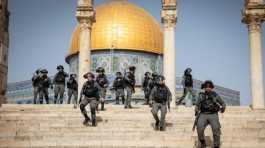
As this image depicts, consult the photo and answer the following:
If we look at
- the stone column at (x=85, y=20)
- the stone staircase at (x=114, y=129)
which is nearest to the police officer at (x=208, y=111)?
the stone staircase at (x=114, y=129)

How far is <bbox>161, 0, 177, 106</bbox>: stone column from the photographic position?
19672 millimetres

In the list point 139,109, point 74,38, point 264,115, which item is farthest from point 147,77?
point 74,38

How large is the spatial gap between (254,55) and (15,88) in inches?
1130

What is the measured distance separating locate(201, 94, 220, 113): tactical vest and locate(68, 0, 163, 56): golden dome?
99.3ft

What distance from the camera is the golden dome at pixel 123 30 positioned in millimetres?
42469

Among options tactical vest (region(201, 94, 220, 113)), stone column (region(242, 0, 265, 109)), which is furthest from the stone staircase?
stone column (region(242, 0, 265, 109))

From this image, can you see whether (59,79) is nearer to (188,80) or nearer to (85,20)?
(85,20)

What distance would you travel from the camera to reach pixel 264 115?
16.7 m

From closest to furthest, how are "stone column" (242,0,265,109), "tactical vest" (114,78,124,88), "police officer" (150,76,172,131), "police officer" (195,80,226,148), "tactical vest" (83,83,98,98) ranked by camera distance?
1. "police officer" (195,80,226,148)
2. "police officer" (150,76,172,131)
3. "tactical vest" (83,83,98,98)
4. "stone column" (242,0,265,109)
5. "tactical vest" (114,78,124,88)

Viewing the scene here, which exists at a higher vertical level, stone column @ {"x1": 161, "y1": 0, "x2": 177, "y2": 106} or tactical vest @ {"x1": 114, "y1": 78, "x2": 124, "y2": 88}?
stone column @ {"x1": 161, "y1": 0, "x2": 177, "y2": 106}

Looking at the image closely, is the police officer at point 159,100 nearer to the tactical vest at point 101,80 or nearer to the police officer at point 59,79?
the tactical vest at point 101,80

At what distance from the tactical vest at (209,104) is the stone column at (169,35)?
A: 7.93 meters

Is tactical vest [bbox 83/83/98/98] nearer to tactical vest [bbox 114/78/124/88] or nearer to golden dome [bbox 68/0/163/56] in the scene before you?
tactical vest [bbox 114/78/124/88]

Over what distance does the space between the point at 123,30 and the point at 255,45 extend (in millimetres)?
25382
